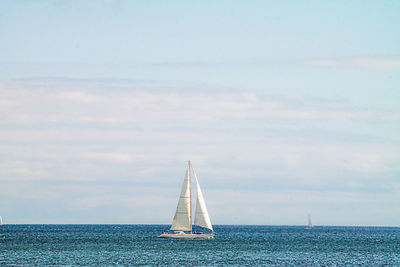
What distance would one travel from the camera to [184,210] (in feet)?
421

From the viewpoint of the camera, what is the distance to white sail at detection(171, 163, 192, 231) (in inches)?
5018

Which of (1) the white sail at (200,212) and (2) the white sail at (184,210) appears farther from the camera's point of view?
(1) the white sail at (200,212)

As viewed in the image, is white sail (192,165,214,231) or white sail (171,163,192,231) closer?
white sail (171,163,192,231)

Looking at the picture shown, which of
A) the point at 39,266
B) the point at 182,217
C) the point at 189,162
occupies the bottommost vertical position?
the point at 39,266

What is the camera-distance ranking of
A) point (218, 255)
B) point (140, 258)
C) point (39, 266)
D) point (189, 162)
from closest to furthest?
point (39, 266) → point (140, 258) → point (218, 255) → point (189, 162)

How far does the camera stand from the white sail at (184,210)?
127 m

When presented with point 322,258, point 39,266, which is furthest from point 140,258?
point 322,258

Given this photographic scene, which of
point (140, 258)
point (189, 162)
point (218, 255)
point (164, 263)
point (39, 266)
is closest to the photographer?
point (39, 266)

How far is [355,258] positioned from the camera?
3829 inches

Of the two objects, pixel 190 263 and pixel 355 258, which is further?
pixel 355 258

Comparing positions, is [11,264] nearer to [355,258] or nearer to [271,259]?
[271,259]

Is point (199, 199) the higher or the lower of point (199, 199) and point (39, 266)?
the higher

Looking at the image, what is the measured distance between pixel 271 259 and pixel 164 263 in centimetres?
1669

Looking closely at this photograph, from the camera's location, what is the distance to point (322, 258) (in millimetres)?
95875
